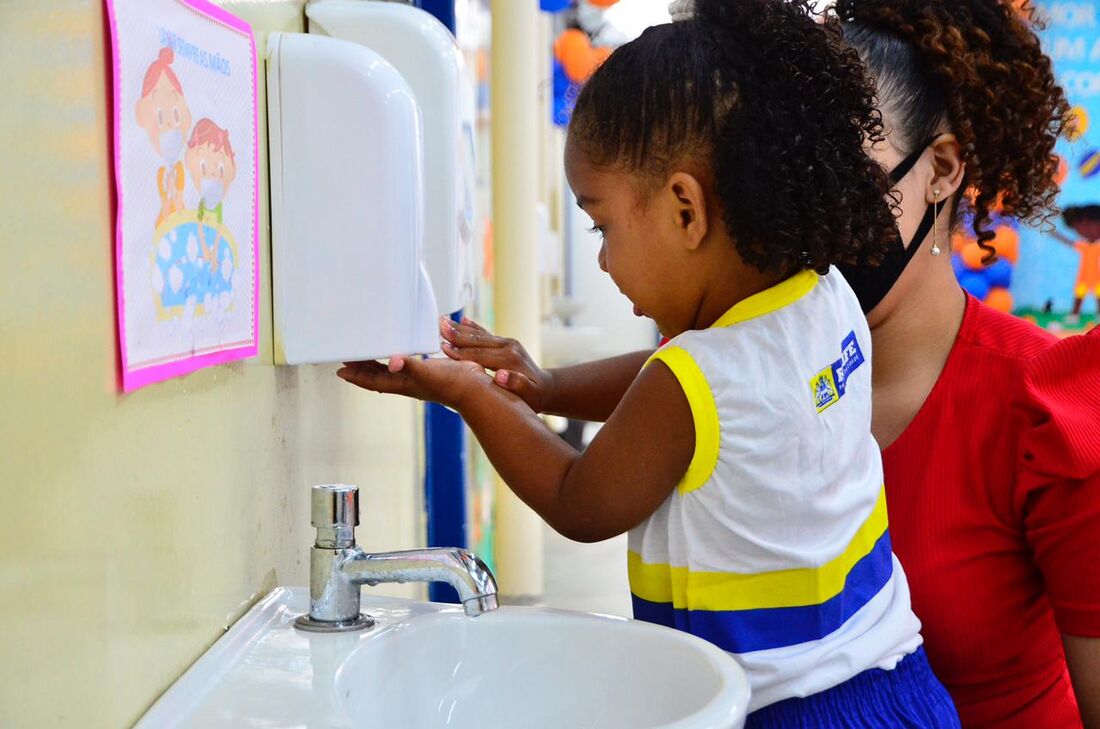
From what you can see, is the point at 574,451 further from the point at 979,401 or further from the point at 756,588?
the point at 979,401

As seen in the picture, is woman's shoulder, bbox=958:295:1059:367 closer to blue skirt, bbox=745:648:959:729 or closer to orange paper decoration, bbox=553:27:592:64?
blue skirt, bbox=745:648:959:729

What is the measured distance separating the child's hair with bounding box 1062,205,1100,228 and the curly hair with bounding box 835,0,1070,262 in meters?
3.68

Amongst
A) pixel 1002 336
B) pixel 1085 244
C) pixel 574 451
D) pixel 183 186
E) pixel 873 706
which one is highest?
pixel 1085 244

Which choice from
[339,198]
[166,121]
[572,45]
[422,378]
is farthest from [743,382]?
[572,45]

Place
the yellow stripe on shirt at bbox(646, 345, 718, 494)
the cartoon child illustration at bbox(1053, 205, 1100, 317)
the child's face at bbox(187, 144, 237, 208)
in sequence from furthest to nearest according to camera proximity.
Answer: the cartoon child illustration at bbox(1053, 205, 1100, 317) < the yellow stripe on shirt at bbox(646, 345, 718, 494) < the child's face at bbox(187, 144, 237, 208)

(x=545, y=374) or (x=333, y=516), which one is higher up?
(x=545, y=374)

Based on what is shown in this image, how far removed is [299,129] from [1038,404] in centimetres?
80

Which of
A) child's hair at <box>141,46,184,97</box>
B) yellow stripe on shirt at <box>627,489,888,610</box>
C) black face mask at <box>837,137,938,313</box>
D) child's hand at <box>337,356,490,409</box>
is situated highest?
child's hair at <box>141,46,184,97</box>

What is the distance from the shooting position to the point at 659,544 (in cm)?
99

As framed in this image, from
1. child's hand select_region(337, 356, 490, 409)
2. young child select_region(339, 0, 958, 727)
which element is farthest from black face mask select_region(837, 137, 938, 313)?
child's hand select_region(337, 356, 490, 409)

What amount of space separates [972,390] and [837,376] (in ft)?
1.01

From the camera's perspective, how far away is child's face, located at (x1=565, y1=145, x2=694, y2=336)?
1007 mm

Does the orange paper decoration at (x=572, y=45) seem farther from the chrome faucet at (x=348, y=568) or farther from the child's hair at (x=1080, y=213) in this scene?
the chrome faucet at (x=348, y=568)

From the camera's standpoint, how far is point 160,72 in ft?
2.38
